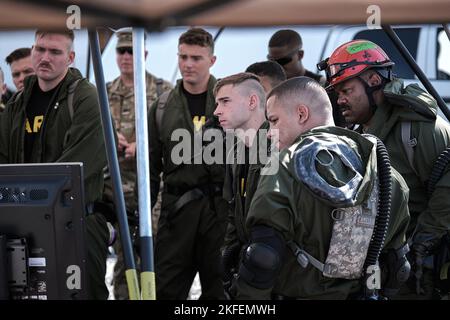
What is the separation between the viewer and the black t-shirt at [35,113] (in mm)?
4930

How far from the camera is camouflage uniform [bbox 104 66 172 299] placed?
670cm

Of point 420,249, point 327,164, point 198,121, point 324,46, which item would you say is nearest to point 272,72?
point 198,121

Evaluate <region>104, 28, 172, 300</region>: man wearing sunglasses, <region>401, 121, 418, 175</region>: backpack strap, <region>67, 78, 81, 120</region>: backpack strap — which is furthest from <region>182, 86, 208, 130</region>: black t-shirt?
<region>401, 121, 418, 175</region>: backpack strap

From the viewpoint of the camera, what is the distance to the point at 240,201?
4.35 metres

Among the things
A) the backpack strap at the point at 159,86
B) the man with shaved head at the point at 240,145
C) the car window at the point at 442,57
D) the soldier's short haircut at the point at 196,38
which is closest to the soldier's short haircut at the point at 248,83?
the man with shaved head at the point at 240,145

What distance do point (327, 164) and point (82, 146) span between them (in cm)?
170

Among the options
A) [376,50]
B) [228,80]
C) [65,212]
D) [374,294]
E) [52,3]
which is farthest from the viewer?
[228,80]

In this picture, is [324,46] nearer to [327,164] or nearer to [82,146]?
[82,146]

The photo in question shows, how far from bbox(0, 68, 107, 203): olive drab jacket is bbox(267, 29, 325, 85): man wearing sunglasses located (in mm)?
1757

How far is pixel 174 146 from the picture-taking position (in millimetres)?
5906

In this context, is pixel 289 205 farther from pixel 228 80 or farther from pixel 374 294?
pixel 228 80

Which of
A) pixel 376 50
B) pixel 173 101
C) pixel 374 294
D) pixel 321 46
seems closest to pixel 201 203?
pixel 173 101

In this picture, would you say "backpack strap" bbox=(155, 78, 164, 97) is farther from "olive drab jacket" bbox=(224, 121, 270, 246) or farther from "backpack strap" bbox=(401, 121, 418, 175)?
"backpack strap" bbox=(401, 121, 418, 175)

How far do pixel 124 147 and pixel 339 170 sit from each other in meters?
3.43
